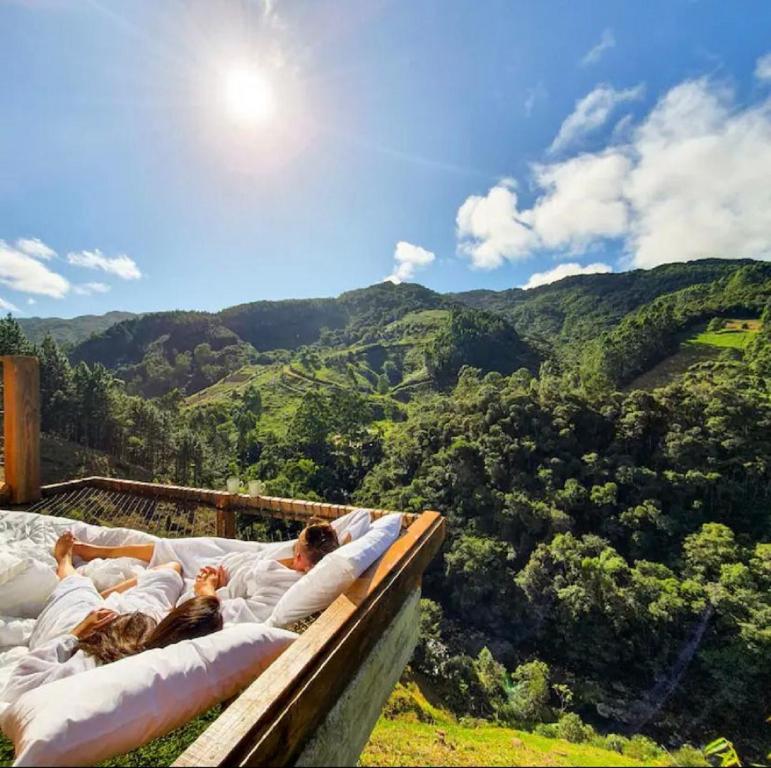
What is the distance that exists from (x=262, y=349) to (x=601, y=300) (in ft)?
185

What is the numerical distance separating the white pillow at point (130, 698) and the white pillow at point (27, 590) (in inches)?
36.8

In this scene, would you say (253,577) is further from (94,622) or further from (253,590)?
(94,622)

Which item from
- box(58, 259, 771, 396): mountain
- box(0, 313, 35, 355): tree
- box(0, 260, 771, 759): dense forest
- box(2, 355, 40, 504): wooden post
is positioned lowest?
box(0, 260, 771, 759): dense forest

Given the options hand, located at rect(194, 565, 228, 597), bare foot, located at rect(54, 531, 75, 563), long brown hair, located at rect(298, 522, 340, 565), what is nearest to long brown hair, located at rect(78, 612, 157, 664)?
hand, located at rect(194, 565, 228, 597)

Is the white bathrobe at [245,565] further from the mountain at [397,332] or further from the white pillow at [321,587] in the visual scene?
the mountain at [397,332]

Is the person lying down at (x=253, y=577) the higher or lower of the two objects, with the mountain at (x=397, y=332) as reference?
lower

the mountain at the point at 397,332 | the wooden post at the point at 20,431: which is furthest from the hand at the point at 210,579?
the mountain at the point at 397,332

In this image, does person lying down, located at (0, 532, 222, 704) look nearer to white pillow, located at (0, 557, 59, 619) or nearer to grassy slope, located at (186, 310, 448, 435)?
white pillow, located at (0, 557, 59, 619)

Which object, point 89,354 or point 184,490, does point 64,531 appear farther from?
point 89,354

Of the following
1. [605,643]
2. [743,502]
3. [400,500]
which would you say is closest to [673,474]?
[743,502]

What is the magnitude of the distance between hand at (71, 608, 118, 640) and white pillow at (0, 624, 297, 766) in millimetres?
381

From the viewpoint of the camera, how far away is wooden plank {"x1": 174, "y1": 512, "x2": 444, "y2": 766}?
2.72 ft

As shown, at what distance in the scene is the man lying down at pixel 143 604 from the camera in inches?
53.1

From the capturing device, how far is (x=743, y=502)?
63.5ft
